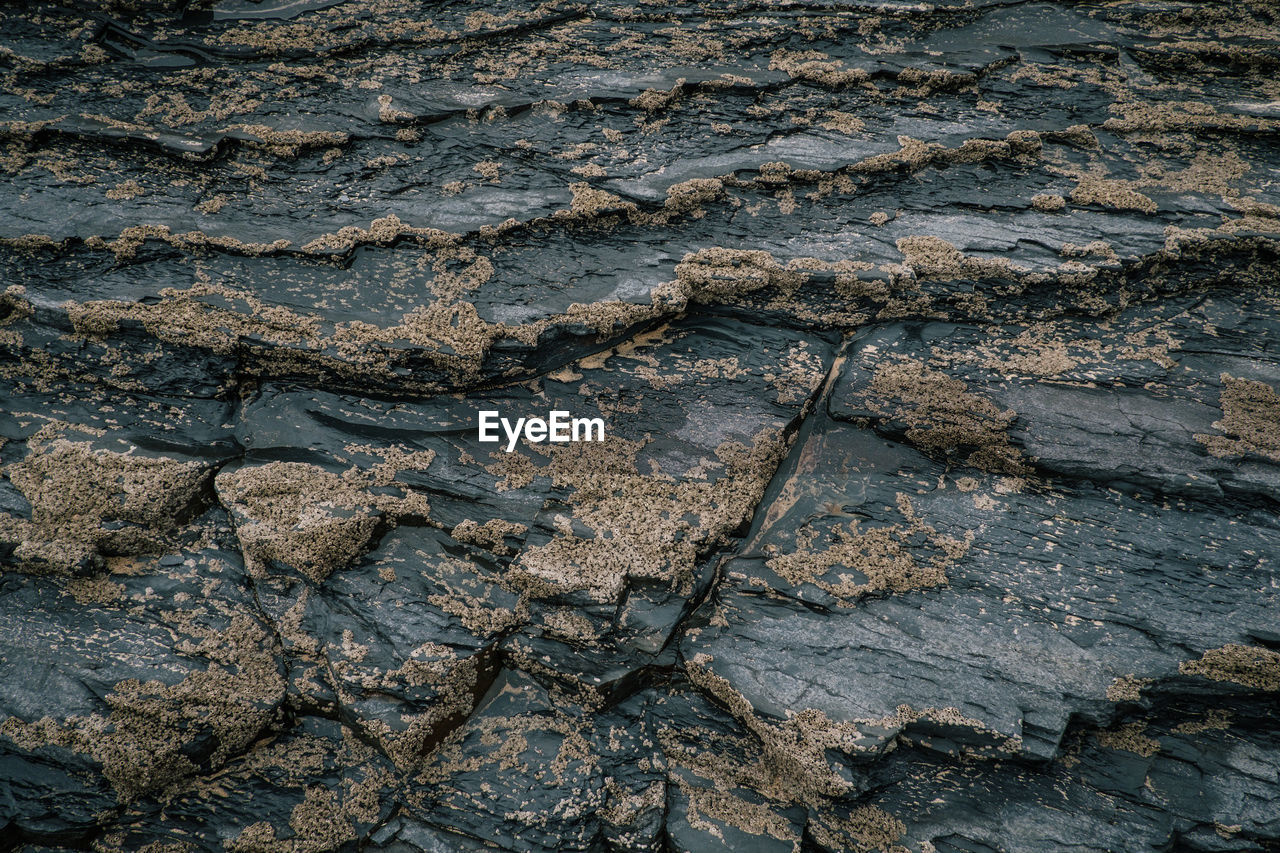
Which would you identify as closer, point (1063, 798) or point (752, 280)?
point (1063, 798)

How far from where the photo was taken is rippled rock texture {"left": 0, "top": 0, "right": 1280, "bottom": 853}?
11.1 feet

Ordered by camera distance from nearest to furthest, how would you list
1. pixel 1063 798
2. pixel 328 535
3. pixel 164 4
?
pixel 1063 798
pixel 328 535
pixel 164 4

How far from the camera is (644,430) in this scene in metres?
3.96

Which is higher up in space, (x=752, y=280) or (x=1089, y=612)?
(x=752, y=280)

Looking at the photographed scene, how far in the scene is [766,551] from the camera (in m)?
3.72

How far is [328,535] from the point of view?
359 cm

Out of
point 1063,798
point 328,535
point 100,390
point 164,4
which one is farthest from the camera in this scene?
point 164,4

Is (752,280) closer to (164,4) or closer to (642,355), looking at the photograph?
(642,355)

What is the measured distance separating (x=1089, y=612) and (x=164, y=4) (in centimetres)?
672

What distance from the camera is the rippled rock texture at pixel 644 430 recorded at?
→ 3393mm

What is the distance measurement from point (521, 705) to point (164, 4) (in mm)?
5059

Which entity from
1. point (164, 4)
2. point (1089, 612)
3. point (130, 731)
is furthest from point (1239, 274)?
point (164, 4)

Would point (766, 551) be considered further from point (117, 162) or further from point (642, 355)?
point (117, 162)

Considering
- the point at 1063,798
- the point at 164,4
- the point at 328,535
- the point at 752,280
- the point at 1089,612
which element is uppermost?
the point at 164,4
